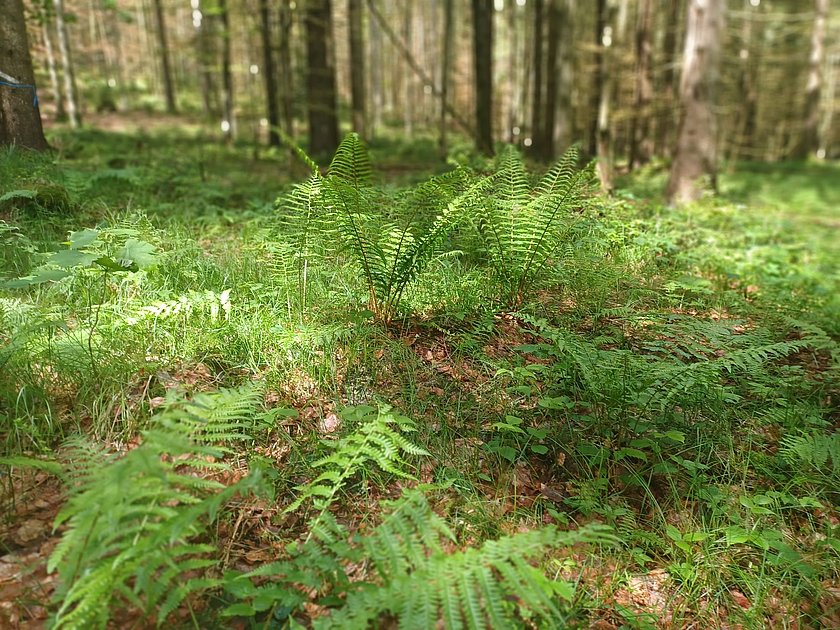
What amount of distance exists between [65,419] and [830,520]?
11.5 feet

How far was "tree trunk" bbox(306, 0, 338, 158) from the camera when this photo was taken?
34.0 feet

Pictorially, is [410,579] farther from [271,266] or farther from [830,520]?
[271,266]

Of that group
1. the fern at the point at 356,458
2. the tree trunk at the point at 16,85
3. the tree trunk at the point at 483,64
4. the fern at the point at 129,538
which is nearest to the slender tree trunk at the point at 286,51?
the tree trunk at the point at 16,85

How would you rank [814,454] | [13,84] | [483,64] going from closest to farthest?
[814,454] < [13,84] < [483,64]

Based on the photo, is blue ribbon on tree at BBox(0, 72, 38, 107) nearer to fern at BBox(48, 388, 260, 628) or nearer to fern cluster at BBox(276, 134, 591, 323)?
fern cluster at BBox(276, 134, 591, 323)

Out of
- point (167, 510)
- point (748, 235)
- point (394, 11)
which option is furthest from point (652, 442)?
point (394, 11)

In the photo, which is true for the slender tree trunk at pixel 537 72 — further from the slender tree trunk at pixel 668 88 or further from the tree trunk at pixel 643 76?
the slender tree trunk at pixel 668 88

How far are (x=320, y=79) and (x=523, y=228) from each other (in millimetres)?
8648

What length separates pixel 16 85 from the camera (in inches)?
189

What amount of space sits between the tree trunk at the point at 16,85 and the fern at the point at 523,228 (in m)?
4.56

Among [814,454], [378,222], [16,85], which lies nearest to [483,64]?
[16,85]

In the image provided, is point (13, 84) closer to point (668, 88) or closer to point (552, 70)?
point (552, 70)

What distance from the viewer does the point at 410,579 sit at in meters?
1.58

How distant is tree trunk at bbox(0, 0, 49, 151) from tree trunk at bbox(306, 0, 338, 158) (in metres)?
5.44
